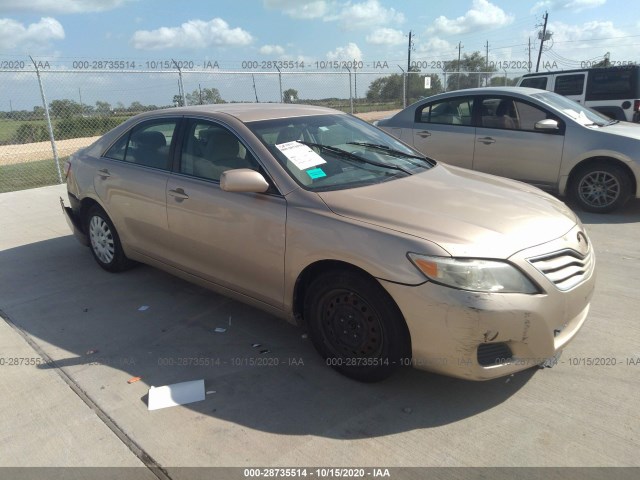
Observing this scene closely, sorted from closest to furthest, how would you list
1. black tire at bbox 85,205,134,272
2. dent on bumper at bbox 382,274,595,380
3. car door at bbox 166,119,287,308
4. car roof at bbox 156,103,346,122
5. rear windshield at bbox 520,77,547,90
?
1. dent on bumper at bbox 382,274,595,380
2. car door at bbox 166,119,287,308
3. car roof at bbox 156,103,346,122
4. black tire at bbox 85,205,134,272
5. rear windshield at bbox 520,77,547,90

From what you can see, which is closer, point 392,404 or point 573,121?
point 392,404

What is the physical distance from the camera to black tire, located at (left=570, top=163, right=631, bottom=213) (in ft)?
20.7

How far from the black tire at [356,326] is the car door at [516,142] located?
4985 mm

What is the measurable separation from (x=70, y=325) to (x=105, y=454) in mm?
1675

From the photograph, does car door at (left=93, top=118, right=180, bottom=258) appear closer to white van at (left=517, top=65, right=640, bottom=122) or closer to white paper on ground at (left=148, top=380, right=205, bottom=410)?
white paper on ground at (left=148, top=380, right=205, bottom=410)

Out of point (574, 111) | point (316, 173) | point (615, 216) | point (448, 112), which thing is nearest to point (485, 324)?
point (316, 173)

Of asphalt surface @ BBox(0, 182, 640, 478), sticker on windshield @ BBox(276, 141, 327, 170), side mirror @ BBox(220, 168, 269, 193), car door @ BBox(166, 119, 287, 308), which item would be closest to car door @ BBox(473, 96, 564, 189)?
asphalt surface @ BBox(0, 182, 640, 478)

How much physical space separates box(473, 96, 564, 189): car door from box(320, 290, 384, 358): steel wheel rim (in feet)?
16.4

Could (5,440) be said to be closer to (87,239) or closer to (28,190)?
(87,239)

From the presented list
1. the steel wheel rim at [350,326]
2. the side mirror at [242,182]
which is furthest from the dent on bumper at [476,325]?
the side mirror at [242,182]

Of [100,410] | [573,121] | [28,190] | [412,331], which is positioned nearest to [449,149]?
[573,121]

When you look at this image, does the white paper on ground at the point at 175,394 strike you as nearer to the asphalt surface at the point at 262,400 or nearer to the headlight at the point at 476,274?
the asphalt surface at the point at 262,400

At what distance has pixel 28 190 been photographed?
30.2 feet

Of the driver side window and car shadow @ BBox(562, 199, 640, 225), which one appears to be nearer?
car shadow @ BBox(562, 199, 640, 225)
